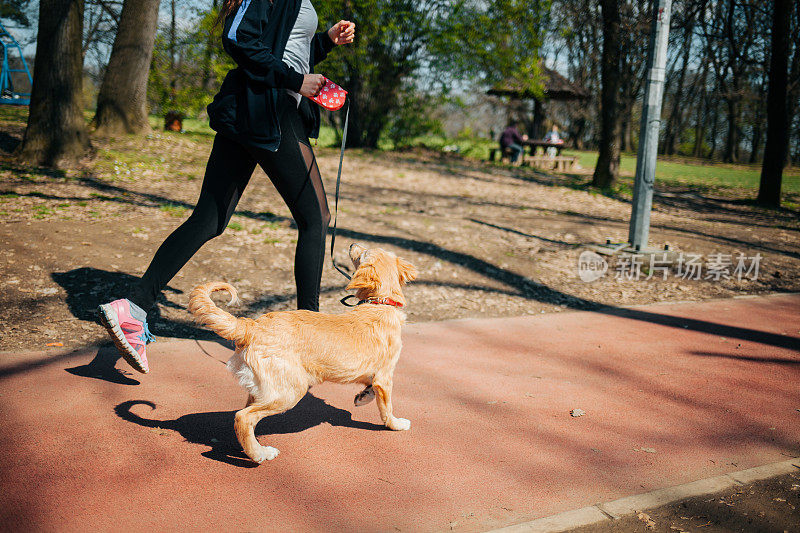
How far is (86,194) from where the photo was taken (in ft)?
23.9

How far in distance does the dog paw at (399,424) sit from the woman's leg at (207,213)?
1519 millimetres

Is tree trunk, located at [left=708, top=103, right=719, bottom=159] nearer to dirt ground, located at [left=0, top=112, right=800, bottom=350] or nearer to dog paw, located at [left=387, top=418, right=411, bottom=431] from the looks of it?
dirt ground, located at [left=0, top=112, right=800, bottom=350]

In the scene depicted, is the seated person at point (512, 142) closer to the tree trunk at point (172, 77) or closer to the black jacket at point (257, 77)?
the tree trunk at point (172, 77)

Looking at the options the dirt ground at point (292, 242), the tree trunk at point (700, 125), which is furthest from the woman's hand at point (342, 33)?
the tree trunk at point (700, 125)

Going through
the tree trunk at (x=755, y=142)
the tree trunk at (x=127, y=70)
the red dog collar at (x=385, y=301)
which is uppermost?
the tree trunk at (x=755, y=142)

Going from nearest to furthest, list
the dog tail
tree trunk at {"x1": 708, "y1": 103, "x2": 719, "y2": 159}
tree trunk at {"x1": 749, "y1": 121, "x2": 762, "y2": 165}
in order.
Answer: the dog tail < tree trunk at {"x1": 749, "y1": 121, "x2": 762, "y2": 165} < tree trunk at {"x1": 708, "y1": 103, "x2": 719, "y2": 159}

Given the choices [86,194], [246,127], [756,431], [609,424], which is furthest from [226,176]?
[86,194]

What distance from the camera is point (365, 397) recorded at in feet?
10.5

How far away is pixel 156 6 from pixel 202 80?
694cm

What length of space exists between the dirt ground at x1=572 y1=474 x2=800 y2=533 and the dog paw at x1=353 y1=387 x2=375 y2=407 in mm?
1290

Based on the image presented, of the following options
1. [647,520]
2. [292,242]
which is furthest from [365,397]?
[292,242]

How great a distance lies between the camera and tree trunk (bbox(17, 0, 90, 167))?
7980 mm

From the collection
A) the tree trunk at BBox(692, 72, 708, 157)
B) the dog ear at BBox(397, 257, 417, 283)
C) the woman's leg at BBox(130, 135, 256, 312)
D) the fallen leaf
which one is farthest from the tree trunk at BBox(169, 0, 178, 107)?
the tree trunk at BBox(692, 72, 708, 157)

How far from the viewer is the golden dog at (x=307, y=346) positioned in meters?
2.53
